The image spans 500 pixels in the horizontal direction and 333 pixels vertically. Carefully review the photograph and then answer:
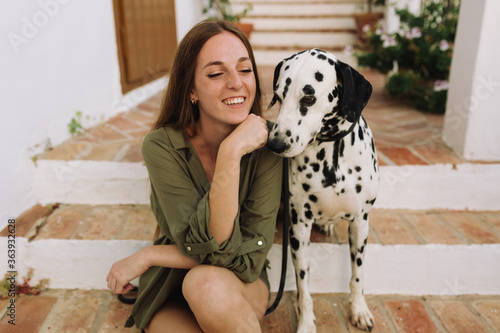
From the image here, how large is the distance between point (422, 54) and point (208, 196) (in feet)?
12.1

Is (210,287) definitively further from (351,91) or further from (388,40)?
(388,40)

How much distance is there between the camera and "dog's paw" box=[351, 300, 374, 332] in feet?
6.86

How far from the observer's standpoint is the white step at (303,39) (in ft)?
24.0

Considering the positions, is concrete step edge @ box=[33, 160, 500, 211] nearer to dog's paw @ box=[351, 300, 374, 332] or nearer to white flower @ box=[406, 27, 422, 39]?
dog's paw @ box=[351, 300, 374, 332]

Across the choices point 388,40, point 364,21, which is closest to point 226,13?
point 364,21

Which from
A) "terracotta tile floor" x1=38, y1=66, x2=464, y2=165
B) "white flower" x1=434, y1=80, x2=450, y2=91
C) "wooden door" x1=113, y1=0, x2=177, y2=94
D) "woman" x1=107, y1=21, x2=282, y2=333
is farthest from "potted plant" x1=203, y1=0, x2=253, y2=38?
"woman" x1=107, y1=21, x2=282, y2=333

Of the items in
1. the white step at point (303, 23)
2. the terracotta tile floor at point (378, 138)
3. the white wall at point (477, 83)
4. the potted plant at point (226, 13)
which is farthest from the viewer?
the white step at point (303, 23)

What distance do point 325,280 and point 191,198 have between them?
111 centimetres

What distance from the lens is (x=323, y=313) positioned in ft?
7.35

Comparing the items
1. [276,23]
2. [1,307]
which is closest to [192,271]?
[1,307]

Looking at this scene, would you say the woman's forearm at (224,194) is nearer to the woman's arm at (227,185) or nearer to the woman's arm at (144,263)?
the woman's arm at (227,185)

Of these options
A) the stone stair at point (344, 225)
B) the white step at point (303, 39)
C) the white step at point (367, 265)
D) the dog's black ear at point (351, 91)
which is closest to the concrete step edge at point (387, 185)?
the stone stair at point (344, 225)

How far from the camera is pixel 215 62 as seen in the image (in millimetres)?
1705

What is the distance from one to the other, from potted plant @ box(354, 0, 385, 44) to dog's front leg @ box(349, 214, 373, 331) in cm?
544
